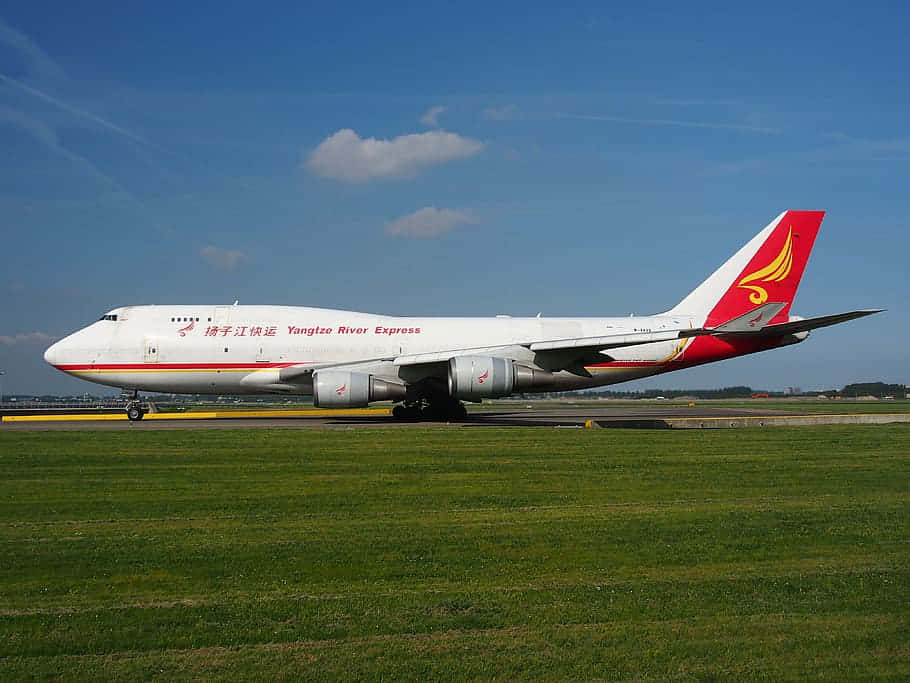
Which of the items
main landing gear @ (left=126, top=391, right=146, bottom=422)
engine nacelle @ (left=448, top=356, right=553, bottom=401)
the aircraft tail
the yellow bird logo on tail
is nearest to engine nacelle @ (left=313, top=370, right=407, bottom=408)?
engine nacelle @ (left=448, top=356, right=553, bottom=401)

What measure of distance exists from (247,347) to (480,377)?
29.5 feet

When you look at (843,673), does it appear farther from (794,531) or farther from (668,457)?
(668,457)

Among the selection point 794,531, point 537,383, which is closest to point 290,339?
point 537,383

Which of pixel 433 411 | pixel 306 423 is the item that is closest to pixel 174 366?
pixel 306 423

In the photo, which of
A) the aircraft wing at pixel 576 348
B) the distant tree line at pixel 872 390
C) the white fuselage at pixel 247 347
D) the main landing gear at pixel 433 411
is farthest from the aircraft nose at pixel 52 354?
the distant tree line at pixel 872 390

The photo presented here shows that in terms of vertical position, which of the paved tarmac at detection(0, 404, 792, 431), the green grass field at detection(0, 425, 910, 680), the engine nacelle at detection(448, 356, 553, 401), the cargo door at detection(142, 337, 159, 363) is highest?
the cargo door at detection(142, 337, 159, 363)

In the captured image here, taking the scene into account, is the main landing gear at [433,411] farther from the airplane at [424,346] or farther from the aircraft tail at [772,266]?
the aircraft tail at [772,266]

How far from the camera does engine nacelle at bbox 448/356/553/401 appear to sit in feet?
90.7

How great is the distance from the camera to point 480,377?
2764 centimetres

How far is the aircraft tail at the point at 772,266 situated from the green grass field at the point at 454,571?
18.8 meters

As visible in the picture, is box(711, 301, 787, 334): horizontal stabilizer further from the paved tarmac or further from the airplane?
the paved tarmac

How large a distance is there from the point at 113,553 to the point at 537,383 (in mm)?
22264

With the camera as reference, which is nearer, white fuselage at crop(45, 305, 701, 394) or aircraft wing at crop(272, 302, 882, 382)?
aircraft wing at crop(272, 302, 882, 382)

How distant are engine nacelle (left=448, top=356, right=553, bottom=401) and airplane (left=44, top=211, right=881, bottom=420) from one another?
37 millimetres
